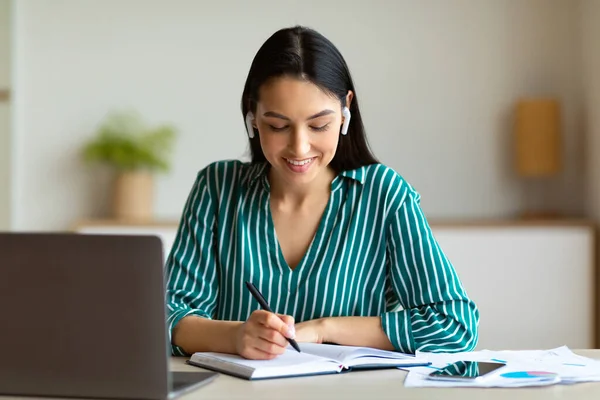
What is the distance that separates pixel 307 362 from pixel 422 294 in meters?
0.44

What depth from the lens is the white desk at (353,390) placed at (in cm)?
133

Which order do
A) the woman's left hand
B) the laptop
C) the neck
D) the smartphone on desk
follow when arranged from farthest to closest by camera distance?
the neck, the woman's left hand, the smartphone on desk, the laptop

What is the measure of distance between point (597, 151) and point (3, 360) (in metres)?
3.20

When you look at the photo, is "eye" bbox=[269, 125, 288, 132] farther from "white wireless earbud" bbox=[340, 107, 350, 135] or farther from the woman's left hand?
the woman's left hand

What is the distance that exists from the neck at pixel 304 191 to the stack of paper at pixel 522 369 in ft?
1.57

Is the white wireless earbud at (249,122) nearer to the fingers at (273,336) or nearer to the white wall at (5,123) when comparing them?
the fingers at (273,336)

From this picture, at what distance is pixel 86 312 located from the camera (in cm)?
121

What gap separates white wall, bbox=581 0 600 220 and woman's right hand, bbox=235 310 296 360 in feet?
8.83

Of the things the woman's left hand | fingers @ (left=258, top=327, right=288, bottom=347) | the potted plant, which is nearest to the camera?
fingers @ (left=258, top=327, right=288, bottom=347)

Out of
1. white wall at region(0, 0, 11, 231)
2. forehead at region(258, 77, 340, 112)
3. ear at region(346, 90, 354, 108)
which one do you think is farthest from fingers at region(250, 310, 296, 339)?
white wall at region(0, 0, 11, 231)

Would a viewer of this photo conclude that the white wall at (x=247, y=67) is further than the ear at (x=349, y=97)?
Yes

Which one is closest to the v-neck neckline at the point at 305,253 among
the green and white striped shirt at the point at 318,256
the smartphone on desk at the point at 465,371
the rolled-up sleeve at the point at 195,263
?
the green and white striped shirt at the point at 318,256

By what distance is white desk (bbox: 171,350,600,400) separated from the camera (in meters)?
1.33

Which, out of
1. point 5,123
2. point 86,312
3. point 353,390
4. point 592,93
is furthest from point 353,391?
point 5,123
